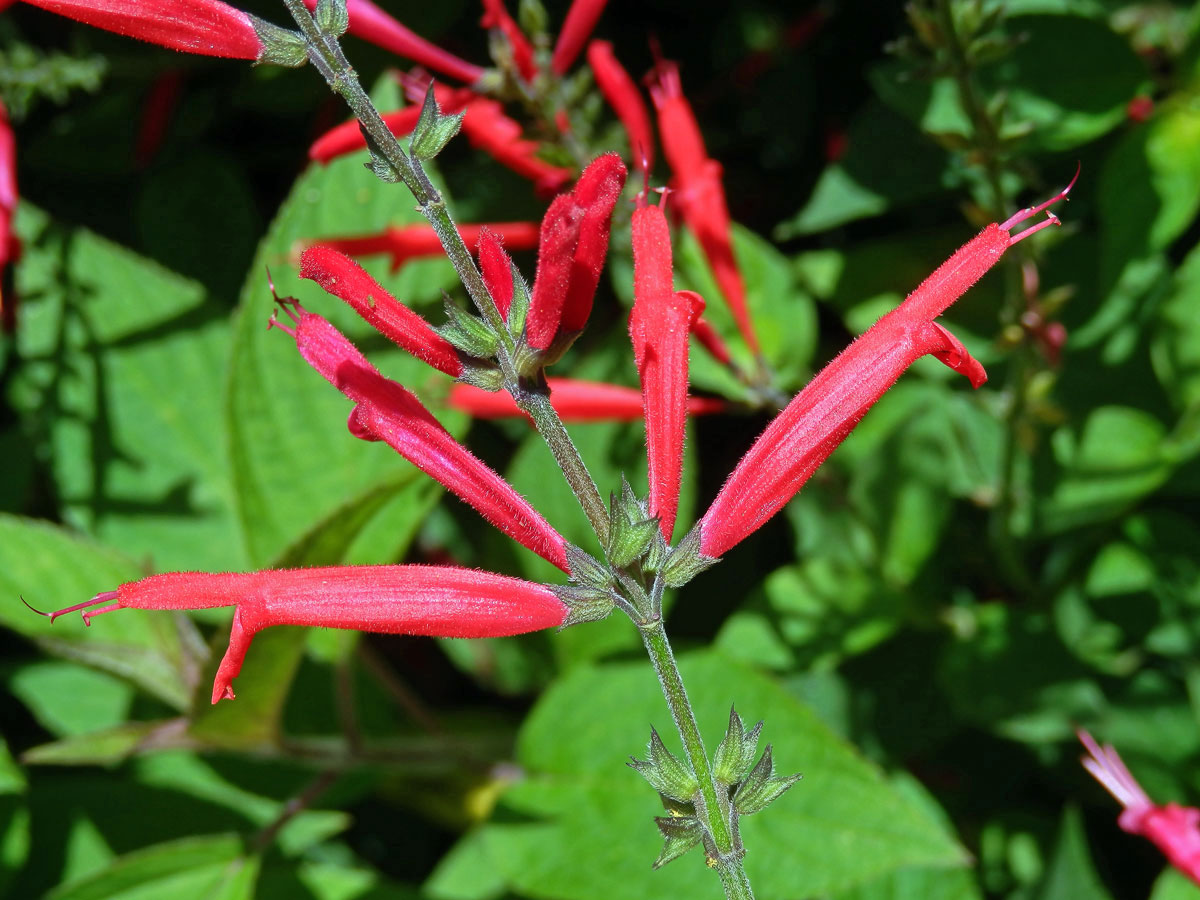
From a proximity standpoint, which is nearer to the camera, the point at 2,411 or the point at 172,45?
the point at 172,45

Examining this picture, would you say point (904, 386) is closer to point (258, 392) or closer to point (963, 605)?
point (963, 605)

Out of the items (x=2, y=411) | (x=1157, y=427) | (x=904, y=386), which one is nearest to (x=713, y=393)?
(x=904, y=386)

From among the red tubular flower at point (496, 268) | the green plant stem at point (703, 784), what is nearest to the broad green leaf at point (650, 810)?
the green plant stem at point (703, 784)

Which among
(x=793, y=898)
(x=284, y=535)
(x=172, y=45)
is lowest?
(x=793, y=898)

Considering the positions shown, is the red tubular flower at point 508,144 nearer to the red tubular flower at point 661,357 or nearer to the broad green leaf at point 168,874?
the red tubular flower at point 661,357

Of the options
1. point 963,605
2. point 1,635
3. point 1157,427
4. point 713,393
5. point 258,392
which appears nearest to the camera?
point 1157,427

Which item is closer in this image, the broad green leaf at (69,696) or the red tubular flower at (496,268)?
the red tubular flower at (496,268)

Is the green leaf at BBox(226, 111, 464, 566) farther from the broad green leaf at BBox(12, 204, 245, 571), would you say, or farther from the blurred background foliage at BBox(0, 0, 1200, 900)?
the broad green leaf at BBox(12, 204, 245, 571)

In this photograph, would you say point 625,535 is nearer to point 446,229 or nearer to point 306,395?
point 446,229
